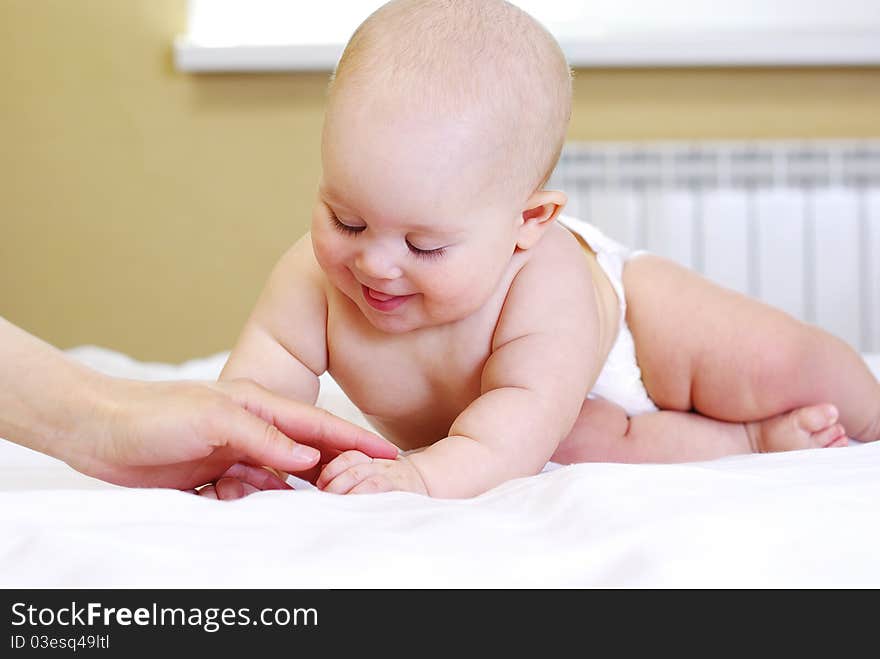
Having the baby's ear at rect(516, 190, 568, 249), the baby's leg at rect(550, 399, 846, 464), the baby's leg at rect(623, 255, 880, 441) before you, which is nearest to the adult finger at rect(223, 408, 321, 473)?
the baby's ear at rect(516, 190, 568, 249)

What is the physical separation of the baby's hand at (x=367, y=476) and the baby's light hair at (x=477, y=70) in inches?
11.8

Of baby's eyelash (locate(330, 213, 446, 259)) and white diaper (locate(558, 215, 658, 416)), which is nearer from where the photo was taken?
baby's eyelash (locate(330, 213, 446, 259))

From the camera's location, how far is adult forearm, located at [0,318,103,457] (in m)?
0.82

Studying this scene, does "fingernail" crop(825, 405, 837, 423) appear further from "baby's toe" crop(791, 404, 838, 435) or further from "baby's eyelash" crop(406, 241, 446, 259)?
"baby's eyelash" crop(406, 241, 446, 259)

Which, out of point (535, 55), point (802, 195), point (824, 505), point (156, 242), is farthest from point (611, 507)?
point (156, 242)

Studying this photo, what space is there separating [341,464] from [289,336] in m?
0.30

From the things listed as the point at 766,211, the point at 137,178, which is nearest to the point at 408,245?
the point at 766,211

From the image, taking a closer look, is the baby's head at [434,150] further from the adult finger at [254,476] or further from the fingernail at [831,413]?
the fingernail at [831,413]

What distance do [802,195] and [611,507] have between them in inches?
88.2

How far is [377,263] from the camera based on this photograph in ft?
3.05

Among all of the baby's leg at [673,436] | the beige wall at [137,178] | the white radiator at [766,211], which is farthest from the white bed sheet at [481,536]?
the beige wall at [137,178]

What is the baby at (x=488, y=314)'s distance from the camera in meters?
0.92

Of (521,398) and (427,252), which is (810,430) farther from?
(427,252)

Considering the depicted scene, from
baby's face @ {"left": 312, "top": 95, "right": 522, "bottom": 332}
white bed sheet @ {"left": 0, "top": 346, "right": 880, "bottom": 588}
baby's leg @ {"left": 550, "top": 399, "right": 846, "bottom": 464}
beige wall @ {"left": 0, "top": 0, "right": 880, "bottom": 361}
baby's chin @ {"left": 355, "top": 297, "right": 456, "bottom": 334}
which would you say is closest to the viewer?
white bed sheet @ {"left": 0, "top": 346, "right": 880, "bottom": 588}
